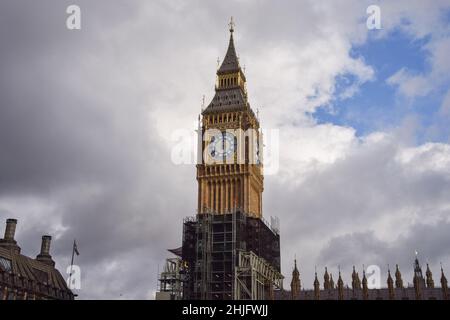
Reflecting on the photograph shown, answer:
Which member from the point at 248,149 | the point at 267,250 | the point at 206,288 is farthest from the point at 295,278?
the point at 248,149

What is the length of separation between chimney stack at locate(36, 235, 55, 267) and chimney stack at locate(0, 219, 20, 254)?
14192 mm

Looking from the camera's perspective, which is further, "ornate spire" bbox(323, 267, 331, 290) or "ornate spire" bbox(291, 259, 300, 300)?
"ornate spire" bbox(323, 267, 331, 290)

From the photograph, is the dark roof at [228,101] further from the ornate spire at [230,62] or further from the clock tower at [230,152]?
the ornate spire at [230,62]

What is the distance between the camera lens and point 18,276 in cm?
13950

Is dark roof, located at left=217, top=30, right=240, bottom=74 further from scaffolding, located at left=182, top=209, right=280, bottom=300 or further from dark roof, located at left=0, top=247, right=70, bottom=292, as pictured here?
dark roof, located at left=0, top=247, right=70, bottom=292

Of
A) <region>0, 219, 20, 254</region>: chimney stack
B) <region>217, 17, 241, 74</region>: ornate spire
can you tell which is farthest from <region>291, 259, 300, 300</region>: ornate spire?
<region>0, 219, 20, 254</region>: chimney stack

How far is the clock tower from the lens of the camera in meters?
137

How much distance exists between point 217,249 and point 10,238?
6297cm

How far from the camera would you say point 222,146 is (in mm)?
143750

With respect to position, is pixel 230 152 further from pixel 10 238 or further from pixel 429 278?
pixel 10 238

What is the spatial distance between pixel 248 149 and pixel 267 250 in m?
25.7

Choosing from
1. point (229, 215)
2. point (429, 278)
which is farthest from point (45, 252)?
point (429, 278)
